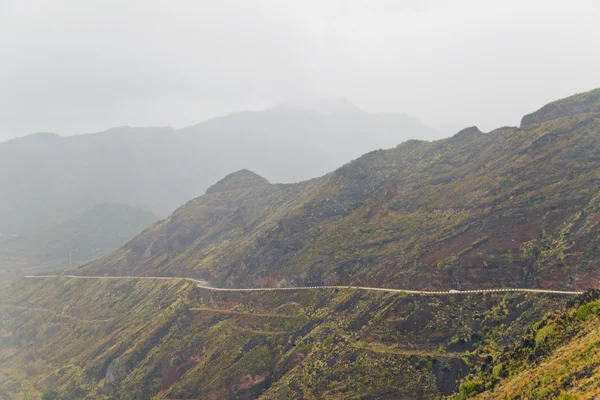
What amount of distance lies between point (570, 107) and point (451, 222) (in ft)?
181

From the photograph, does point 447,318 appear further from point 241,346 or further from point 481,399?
point 241,346

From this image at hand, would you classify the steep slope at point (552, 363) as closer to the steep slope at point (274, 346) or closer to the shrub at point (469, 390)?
the shrub at point (469, 390)

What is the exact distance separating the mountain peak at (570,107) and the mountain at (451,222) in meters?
0.37

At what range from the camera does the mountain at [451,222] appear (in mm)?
65812

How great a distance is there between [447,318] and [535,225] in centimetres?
2491

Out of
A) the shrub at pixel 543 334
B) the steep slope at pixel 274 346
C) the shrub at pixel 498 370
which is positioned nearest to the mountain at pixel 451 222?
the steep slope at pixel 274 346

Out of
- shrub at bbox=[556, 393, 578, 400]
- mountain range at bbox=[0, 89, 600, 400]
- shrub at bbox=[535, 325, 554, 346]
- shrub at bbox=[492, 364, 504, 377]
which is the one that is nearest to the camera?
shrub at bbox=[556, 393, 578, 400]

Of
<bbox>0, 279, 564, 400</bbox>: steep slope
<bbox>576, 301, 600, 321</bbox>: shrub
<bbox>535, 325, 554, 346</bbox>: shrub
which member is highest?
<bbox>576, 301, 600, 321</bbox>: shrub

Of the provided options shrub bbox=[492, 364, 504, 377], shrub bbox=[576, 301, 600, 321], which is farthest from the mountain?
shrub bbox=[492, 364, 504, 377]

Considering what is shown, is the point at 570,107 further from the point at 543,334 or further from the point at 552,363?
the point at 552,363

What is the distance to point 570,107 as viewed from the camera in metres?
103

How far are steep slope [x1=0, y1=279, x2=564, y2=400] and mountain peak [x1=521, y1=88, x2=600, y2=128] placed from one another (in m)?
68.5

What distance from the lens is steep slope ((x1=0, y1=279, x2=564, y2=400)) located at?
58.1 meters

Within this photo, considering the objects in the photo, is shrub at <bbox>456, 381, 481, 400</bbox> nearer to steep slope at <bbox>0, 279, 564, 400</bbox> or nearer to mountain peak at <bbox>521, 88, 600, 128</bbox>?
steep slope at <bbox>0, 279, 564, 400</bbox>
